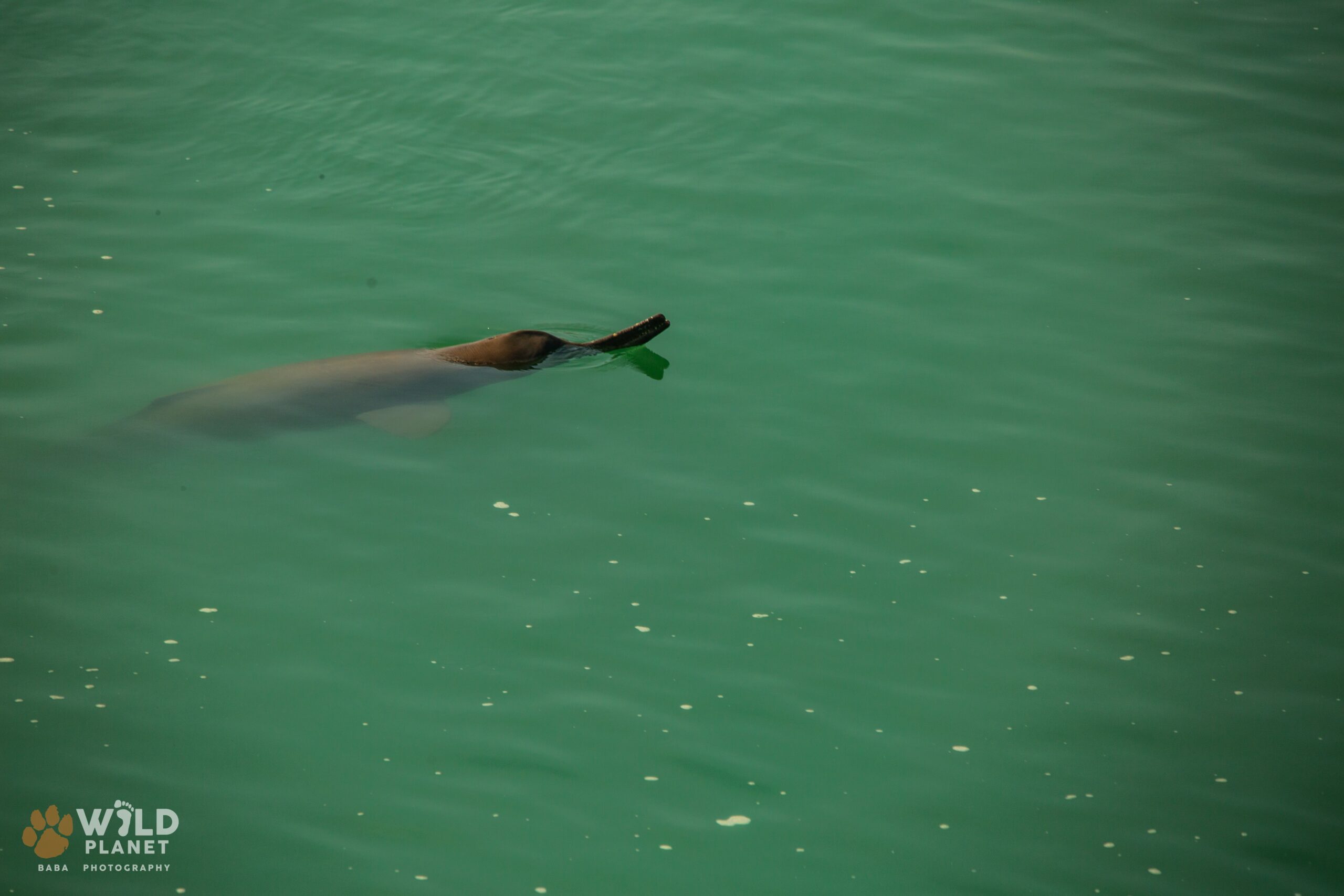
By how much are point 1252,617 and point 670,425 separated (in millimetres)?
3851

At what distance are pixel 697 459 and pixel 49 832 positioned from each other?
4.28 meters

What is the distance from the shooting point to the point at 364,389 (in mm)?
7836

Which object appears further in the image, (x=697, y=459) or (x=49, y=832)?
(x=697, y=459)

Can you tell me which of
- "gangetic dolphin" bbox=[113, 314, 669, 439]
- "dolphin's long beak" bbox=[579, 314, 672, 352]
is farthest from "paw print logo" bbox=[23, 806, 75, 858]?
"dolphin's long beak" bbox=[579, 314, 672, 352]

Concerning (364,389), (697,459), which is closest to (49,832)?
(364,389)

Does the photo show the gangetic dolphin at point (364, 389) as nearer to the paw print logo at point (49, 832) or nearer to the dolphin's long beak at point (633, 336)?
the dolphin's long beak at point (633, 336)

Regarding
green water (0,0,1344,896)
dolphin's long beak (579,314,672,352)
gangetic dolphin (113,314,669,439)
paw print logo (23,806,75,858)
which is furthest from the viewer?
dolphin's long beak (579,314,672,352)

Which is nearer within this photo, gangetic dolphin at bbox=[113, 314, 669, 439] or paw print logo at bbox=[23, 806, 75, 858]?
paw print logo at bbox=[23, 806, 75, 858]

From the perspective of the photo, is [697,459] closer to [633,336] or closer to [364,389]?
[633,336]

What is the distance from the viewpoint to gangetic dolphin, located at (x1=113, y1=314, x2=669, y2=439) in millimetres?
7594

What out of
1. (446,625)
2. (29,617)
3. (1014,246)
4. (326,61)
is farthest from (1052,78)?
(29,617)

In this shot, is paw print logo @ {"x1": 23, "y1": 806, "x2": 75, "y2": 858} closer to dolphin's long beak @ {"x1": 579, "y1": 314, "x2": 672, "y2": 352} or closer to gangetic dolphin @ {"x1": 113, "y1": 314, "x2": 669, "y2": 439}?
gangetic dolphin @ {"x1": 113, "y1": 314, "x2": 669, "y2": 439}

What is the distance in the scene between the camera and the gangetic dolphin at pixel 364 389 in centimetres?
759

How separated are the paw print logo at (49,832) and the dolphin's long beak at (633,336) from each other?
447 centimetres
